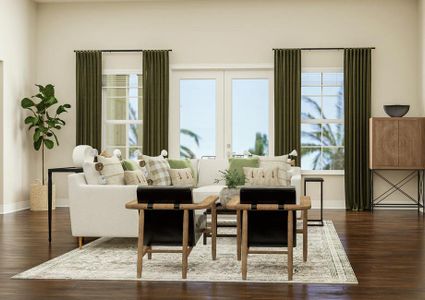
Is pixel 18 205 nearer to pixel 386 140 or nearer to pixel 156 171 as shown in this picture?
pixel 156 171

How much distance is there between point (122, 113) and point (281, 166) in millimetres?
3716

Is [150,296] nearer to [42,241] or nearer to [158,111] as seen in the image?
[42,241]

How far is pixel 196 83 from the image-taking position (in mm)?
10977

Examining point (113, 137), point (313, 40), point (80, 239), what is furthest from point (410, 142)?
point (80, 239)

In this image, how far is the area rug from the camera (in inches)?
192

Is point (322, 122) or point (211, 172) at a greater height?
point (322, 122)

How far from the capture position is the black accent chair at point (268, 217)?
187 inches

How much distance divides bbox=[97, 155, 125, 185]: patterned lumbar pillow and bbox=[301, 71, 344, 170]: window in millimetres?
4764

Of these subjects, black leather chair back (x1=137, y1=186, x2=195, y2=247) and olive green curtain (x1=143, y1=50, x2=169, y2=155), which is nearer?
black leather chair back (x1=137, y1=186, x2=195, y2=247)

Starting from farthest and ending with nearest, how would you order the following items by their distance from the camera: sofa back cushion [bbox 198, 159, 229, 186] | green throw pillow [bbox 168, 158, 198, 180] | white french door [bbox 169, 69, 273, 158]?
white french door [bbox 169, 69, 273, 158] → sofa back cushion [bbox 198, 159, 229, 186] → green throw pillow [bbox 168, 158, 198, 180]

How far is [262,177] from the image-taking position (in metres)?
8.41

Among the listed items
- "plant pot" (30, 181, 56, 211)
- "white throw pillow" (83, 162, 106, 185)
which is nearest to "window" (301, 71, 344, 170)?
"plant pot" (30, 181, 56, 211)

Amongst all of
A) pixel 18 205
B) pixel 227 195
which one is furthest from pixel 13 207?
pixel 227 195

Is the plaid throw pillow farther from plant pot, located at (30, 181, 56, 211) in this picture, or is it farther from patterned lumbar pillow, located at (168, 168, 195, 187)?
plant pot, located at (30, 181, 56, 211)
